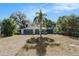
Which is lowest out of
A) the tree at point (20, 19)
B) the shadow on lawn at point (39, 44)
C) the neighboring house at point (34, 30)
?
A: the shadow on lawn at point (39, 44)

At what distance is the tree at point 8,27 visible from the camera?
75.0 feet

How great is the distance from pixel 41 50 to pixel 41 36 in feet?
0.85

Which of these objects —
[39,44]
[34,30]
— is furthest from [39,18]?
[39,44]

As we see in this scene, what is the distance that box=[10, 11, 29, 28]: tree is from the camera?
2284 cm

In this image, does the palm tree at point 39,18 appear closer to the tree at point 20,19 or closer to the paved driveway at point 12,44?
the tree at point 20,19

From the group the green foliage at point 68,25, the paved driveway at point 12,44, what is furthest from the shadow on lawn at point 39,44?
the green foliage at point 68,25

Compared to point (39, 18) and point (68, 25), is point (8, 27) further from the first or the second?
point (68, 25)

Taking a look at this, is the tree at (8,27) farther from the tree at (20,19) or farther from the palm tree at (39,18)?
the palm tree at (39,18)

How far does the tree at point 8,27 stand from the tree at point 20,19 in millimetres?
76

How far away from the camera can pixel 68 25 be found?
22875 millimetres

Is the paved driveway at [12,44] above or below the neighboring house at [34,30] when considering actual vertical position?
below

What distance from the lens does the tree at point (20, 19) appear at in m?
22.8

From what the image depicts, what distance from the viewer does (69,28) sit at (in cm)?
2286

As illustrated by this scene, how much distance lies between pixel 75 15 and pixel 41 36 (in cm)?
74
